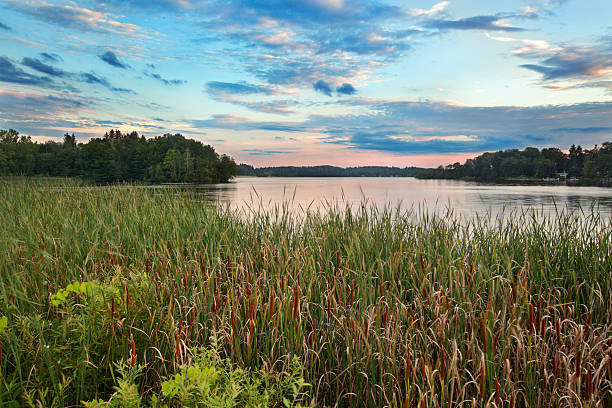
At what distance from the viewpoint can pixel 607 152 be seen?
56.2m

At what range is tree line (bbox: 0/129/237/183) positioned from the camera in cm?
3575

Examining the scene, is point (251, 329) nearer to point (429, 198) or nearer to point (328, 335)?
point (328, 335)

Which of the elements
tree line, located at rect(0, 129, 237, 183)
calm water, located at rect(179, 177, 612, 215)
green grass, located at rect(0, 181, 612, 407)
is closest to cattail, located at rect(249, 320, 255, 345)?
green grass, located at rect(0, 181, 612, 407)

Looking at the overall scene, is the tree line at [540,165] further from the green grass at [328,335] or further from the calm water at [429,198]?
the green grass at [328,335]

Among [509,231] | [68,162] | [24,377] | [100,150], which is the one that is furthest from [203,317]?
[100,150]

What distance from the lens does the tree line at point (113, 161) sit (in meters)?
35.8

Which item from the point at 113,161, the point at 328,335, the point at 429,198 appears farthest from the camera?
the point at 113,161

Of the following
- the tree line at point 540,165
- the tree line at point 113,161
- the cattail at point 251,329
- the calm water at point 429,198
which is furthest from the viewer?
the tree line at point 540,165

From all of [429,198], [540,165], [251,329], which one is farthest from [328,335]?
[540,165]

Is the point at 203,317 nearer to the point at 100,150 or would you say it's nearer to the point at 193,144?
the point at 100,150

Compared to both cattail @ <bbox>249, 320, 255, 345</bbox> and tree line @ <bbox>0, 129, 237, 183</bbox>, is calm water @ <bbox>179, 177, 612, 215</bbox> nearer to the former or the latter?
cattail @ <bbox>249, 320, 255, 345</bbox>

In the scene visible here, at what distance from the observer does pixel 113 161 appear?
4559 cm

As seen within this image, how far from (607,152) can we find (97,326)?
73.0 m

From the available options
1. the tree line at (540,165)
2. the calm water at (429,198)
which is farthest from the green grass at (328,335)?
the tree line at (540,165)
